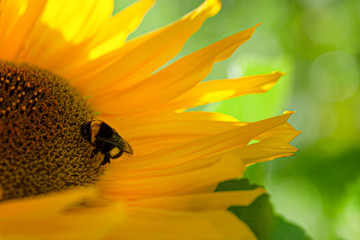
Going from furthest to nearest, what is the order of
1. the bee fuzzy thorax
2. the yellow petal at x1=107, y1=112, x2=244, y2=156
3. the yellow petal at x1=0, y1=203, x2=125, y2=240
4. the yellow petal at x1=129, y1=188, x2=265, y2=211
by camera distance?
the yellow petal at x1=107, y1=112, x2=244, y2=156 → the bee fuzzy thorax → the yellow petal at x1=129, y1=188, x2=265, y2=211 → the yellow petal at x1=0, y1=203, x2=125, y2=240

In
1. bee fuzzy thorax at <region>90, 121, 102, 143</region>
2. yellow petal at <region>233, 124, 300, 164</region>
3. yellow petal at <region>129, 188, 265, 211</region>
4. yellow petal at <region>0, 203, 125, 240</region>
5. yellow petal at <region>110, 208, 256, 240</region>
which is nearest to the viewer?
yellow petal at <region>0, 203, 125, 240</region>

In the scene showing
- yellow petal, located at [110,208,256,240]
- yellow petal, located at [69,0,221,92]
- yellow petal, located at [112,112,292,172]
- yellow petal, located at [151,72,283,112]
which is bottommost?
yellow petal, located at [110,208,256,240]

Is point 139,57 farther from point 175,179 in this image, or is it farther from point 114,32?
point 175,179

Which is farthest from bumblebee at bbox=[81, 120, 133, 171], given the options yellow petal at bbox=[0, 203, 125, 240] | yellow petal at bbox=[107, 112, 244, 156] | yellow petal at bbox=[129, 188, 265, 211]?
yellow petal at bbox=[0, 203, 125, 240]

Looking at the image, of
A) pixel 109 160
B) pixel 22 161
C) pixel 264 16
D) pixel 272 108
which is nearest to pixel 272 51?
pixel 264 16

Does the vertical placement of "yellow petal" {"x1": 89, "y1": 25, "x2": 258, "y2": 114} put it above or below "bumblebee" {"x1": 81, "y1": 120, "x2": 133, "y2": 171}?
above

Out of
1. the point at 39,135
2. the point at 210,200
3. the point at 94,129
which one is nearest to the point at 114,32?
the point at 94,129

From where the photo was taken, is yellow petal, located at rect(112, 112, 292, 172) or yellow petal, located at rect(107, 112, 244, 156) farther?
yellow petal, located at rect(107, 112, 244, 156)

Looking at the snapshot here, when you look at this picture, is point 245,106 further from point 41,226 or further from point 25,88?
point 41,226

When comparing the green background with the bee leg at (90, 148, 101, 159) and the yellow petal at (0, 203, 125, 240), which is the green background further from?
the yellow petal at (0, 203, 125, 240)
